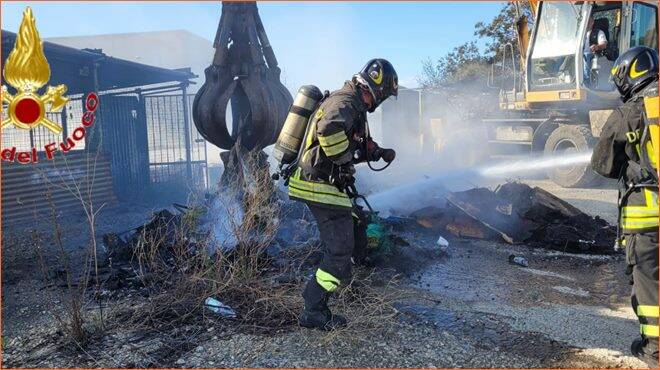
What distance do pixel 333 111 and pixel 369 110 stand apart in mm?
468

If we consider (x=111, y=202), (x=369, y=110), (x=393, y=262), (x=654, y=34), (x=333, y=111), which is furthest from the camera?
(x=111, y=202)

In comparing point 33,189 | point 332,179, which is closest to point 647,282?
point 332,179

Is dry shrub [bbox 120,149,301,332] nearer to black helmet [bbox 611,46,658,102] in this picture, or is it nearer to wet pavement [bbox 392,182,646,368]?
wet pavement [bbox 392,182,646,368]

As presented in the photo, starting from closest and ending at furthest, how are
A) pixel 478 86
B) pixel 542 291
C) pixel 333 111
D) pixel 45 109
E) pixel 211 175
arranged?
pixel 333 111, pixel 45 109, pixel 542 291, pixel 211 175, pixel 478 86

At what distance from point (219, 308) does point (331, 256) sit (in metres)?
0.99

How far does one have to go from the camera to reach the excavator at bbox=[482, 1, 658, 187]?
28.9 feet

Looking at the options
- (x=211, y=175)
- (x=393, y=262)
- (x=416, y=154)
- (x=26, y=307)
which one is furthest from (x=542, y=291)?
(x=416, y=154)

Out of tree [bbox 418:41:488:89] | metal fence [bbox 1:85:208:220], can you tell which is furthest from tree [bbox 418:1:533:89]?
metal fence [bbox 1:85:208:220]

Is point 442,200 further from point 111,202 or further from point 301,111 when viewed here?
point 111,202

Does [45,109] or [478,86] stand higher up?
[478,86]

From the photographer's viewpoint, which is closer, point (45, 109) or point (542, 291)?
point (45, 109)

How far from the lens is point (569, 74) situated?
386 inches

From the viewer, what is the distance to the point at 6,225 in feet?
26.3

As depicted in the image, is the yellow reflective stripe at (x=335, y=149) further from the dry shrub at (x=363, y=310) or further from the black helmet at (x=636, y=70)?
the black helmet at (x=636, y=70)
